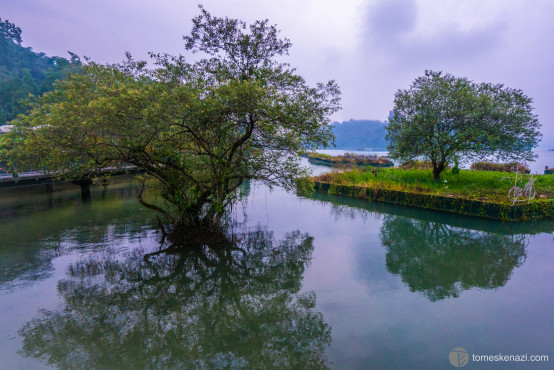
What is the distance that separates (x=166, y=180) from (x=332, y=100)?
15.7 ft

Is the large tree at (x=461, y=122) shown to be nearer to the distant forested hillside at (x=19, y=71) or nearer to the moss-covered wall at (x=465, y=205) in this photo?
the moss-covered wall at (x=465, y=205)

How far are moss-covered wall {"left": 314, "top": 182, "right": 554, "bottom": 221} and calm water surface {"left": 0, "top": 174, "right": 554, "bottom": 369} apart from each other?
538mm

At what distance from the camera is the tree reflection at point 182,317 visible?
3.77 metres

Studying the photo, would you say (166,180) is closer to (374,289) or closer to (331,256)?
(331,256)

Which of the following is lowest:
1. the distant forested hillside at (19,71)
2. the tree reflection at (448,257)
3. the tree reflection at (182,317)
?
the tree reflection at (182,317)

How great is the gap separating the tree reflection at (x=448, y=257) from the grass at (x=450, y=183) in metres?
3.36

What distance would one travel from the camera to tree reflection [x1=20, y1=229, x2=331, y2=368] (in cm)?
377

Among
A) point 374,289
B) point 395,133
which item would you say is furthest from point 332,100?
point 395,133

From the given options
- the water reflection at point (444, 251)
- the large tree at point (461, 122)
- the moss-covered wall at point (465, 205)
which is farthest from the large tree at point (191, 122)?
the large tree at point (461, 122)

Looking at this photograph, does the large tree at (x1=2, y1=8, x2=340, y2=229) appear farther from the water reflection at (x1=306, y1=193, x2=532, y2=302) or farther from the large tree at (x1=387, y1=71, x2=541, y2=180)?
the large tree at (x1=387, y1=71, x2=541, y2=180)

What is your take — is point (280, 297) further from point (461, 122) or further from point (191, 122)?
point (461, 122)

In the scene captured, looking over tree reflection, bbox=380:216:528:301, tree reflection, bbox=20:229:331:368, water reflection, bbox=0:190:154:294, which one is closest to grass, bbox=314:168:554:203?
tree reflection, bbox=380:216:528:301

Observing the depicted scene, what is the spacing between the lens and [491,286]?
569cm

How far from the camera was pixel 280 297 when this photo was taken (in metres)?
5.38
